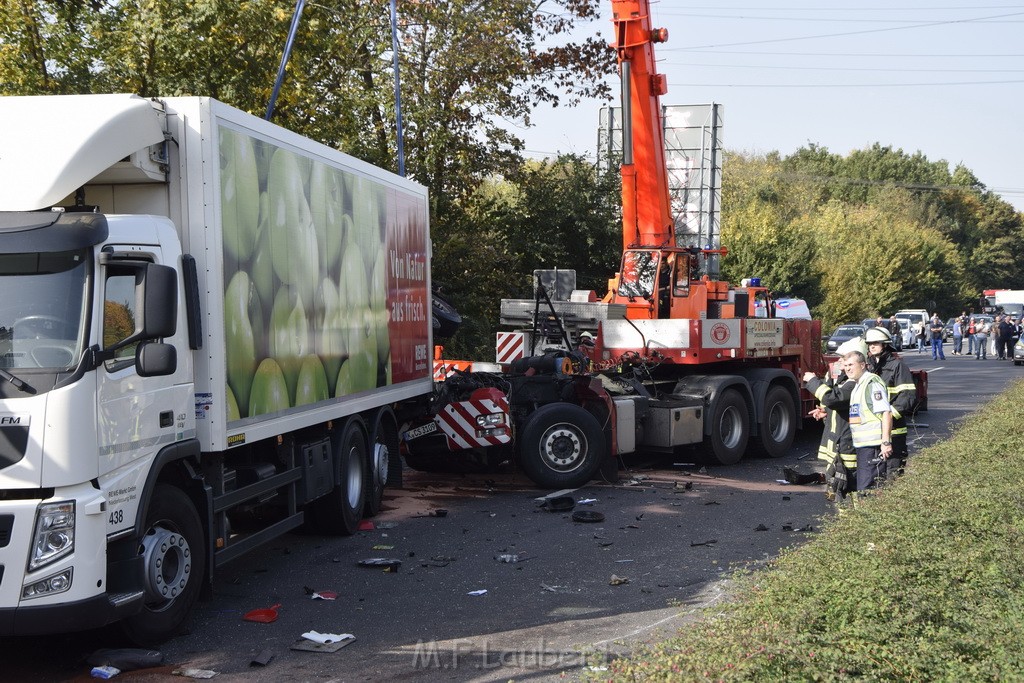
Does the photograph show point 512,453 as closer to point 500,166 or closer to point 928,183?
point 500,166

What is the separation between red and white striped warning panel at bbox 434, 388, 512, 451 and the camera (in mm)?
11781

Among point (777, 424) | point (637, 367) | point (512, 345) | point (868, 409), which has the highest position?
point (512, 345)

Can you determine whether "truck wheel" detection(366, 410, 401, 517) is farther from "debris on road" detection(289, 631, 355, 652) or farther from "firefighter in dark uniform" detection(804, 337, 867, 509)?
"firefighter in dark uniform" detection(804, 337, 867, 509)

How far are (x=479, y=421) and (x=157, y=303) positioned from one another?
608cm

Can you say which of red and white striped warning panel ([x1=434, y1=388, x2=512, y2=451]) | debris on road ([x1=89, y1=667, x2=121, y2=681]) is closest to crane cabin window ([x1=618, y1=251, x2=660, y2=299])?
red and white striped warning panel ([x1=434, y1=388, x2=512, y2=451])

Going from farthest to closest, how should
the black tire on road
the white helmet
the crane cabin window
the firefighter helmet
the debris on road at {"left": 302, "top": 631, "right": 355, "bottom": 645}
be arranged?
the crane cabin window
the black tire on road
the firefighter helmet
the white helmet
the debris on road at {"left": 302, "top": 631, "right": 355, "bottom": 645}

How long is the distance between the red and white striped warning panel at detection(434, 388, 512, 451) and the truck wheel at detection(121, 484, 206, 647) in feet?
16.7

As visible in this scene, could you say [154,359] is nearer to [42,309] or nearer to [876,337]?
[42,309]

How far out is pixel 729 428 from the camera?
14352mm

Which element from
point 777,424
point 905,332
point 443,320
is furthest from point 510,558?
point 905,332

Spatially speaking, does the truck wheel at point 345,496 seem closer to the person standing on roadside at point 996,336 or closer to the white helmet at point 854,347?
A: the white helmet at point 854,347

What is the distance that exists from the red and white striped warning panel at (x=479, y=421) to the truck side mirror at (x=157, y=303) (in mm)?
5947

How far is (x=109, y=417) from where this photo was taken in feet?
19.5

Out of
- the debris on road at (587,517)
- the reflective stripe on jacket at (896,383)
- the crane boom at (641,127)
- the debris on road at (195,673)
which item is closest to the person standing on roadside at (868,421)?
the reflective stripe on jacket at (896,383)
